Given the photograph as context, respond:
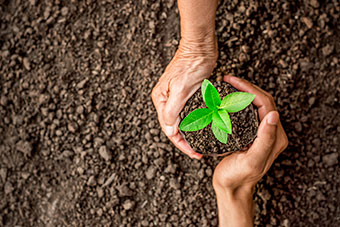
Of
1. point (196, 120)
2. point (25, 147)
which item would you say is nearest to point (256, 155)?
point (196, 120)

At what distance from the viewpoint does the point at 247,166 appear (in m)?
1.19

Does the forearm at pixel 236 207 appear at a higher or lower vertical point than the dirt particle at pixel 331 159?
higher

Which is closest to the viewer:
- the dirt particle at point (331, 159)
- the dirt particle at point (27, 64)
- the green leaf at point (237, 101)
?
the green leaf at point (237, 101)

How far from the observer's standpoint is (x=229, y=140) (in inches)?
46.4

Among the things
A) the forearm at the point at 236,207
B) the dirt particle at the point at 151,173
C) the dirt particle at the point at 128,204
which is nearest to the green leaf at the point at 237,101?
the forearm at the point at 236,207

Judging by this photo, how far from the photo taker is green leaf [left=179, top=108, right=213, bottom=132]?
0.98 meters

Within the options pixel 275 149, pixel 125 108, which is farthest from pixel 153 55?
pixel 275 149

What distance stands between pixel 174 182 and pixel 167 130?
1.26 feet

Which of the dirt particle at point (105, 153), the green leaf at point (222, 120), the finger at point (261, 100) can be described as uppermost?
the green leaf at point (222, 120)

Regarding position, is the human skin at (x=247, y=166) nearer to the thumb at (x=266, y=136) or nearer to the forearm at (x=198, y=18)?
the thumb at (x=266, y=136)

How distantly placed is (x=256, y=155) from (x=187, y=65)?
1.47 feet

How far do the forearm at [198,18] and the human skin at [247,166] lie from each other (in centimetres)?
24

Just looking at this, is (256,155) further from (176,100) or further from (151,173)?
(151,173)

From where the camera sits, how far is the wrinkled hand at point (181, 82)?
3.92ft
